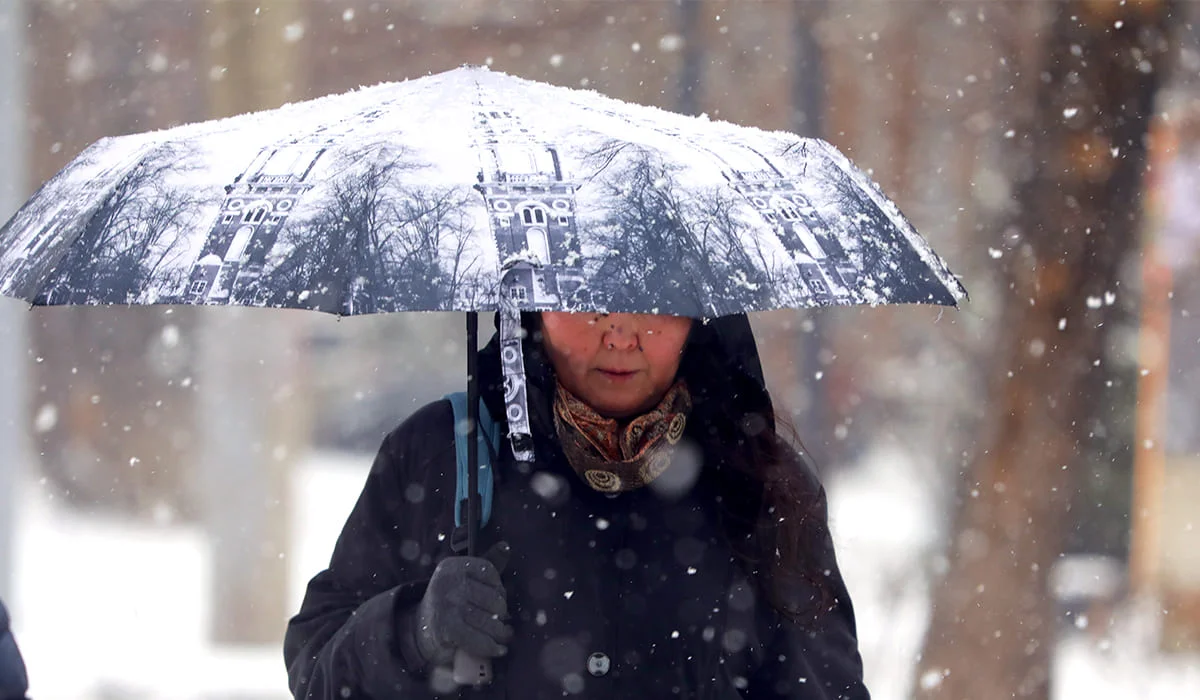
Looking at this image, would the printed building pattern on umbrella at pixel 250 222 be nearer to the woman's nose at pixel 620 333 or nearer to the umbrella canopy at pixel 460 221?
the umbrella canopy at pixel 460 221

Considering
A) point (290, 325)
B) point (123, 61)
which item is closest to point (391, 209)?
point (290, 325)

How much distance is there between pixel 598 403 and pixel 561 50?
669 centimetres

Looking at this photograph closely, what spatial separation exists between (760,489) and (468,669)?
0.71 meters

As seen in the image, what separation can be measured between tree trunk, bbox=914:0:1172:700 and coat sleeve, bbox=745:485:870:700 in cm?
250

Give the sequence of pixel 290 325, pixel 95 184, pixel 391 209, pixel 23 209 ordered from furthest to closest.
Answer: pixel 290 325 → pixel 23 209 → pixel 95 184 → pixel 391 209

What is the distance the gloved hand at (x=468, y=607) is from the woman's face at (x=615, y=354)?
1.51ft

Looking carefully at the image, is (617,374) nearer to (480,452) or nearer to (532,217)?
(480,452)

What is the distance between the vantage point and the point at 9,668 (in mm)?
2533

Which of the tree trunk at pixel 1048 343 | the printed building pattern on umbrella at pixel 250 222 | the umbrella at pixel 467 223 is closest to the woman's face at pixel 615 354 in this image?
the umbrella at pixel 467 223

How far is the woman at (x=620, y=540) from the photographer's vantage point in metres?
2.49

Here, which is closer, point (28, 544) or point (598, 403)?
point (598, 403)

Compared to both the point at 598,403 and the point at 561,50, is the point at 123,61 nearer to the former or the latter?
the point at 561,50

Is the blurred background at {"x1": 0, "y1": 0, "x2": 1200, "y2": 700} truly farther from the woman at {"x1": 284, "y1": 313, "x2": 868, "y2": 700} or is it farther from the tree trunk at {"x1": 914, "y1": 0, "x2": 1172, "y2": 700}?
the woman at {"x1": 284, "y1": 313, "x2": 868, "y2": 700}

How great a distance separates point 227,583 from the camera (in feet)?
25.6
